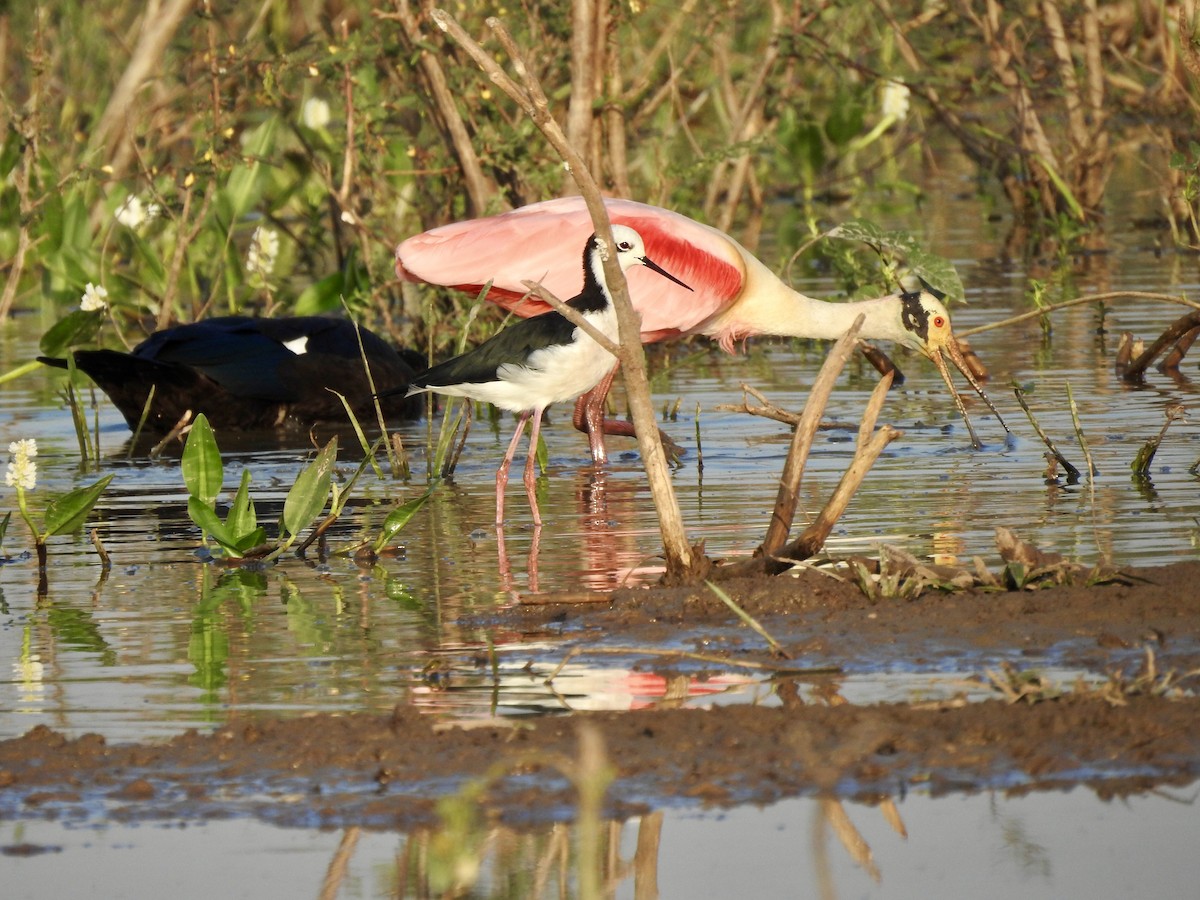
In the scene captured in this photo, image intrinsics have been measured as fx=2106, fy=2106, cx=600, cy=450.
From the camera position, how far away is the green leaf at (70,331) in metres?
9.30

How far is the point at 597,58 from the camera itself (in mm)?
11195

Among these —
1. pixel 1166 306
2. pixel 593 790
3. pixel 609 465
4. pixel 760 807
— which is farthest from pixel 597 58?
pixel 593 790

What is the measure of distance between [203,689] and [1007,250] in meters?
11.7

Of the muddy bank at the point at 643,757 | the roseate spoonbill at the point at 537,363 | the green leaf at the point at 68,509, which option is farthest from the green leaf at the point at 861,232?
the muddy bank at the point at 643,757

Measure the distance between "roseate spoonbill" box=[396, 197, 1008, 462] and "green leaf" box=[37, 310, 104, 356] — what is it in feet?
4.65

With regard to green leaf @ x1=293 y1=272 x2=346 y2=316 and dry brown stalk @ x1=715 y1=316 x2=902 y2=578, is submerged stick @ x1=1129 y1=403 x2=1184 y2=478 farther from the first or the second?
green leaf @ x1=293 y1=272 x2=346 y2=316

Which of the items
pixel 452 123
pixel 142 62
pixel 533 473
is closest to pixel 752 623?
pixel 533 473

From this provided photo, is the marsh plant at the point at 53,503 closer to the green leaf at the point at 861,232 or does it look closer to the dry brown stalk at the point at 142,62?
the green leaf at the point at 861,232

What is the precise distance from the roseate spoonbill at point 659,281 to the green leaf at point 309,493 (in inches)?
95.9

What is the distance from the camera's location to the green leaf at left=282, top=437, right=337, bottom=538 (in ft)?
21.6

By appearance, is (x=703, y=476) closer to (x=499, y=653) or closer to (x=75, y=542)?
(x=75, y=542)

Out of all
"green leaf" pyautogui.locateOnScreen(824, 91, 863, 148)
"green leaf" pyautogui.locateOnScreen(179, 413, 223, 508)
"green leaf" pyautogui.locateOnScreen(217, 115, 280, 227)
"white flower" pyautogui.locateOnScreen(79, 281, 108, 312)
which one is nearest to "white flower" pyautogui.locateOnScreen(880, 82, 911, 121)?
"green leaf" pyautogui.locateOnScreen(824, 91, 863, 148)

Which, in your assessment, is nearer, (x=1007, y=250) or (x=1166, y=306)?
(x=1166, y=306)

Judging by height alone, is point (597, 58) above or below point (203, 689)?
above
